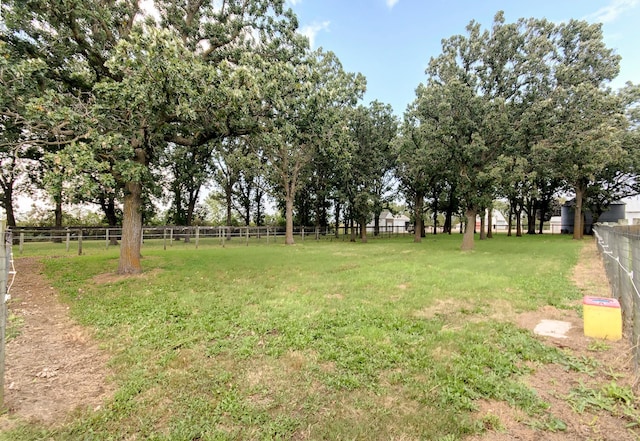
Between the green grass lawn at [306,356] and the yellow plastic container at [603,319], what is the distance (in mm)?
815

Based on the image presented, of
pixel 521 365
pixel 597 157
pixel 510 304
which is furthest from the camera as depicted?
pixel 597 157

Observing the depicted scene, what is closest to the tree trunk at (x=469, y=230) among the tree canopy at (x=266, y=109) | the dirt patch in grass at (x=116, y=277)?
the tree canopy at (x=266, y=109)

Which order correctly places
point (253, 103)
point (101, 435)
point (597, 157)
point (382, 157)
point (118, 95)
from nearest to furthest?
1. point (101, 435)
2. point (118, 95)
3. point (253, 103)
4. point (597, 157)
5. point (382, 157)

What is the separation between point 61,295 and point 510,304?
29.4 ft

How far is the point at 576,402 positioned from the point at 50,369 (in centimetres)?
514

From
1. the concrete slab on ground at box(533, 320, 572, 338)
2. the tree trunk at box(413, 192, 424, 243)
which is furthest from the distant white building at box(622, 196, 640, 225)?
the concrete slab on ground at box(533, 320, 572, 338)

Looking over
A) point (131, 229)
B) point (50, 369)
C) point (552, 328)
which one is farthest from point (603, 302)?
point (131, 229)

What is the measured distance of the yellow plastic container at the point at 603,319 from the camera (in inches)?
156

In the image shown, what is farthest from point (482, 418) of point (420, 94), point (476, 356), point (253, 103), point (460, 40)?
point (460, 40)

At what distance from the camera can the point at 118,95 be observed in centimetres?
629

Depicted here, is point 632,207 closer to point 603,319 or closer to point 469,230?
point 469,230

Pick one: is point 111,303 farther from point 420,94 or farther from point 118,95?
point 420,94

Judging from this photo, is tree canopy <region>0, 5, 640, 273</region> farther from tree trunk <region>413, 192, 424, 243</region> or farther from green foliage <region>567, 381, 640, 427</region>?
green foliage <region>567, 381, 640, 427</region>

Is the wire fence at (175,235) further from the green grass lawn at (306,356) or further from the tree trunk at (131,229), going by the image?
the green grass lawn at (306,356)
